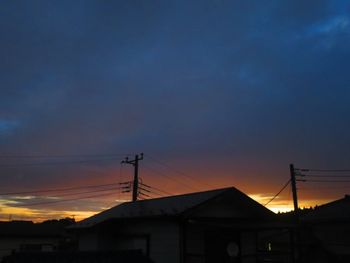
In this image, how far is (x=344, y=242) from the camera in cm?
2880

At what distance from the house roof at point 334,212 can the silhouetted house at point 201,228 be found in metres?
13.3

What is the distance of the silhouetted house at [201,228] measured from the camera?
55.8ft

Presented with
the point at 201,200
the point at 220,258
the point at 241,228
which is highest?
the point at 201,200

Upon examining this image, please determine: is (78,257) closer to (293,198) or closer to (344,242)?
(293,198)

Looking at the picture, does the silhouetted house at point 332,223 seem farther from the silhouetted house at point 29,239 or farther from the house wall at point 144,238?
the silhouetted house at point 29,239

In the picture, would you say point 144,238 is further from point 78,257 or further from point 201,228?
point 78,257

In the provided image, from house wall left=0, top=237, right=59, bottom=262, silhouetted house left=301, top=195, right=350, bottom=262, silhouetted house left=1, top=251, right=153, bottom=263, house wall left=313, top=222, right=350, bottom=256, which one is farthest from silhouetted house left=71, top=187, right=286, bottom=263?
house wall left=0, top=237, right=59, bottom=262

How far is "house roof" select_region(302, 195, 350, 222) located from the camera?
30.3 metres

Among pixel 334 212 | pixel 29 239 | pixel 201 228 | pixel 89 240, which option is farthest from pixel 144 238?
pixel 29 239

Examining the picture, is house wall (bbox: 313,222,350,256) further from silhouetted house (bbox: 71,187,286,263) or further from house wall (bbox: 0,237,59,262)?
house wall (bbox: 0,237,59,262)

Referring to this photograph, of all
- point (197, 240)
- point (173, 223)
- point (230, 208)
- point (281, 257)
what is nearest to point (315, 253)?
point (281, 257)

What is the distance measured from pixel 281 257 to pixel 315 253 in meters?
1.74

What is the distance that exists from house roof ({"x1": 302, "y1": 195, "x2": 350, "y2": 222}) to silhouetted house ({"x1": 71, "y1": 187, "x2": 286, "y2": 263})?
13281mm

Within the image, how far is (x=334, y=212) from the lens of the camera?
31.8 metres
